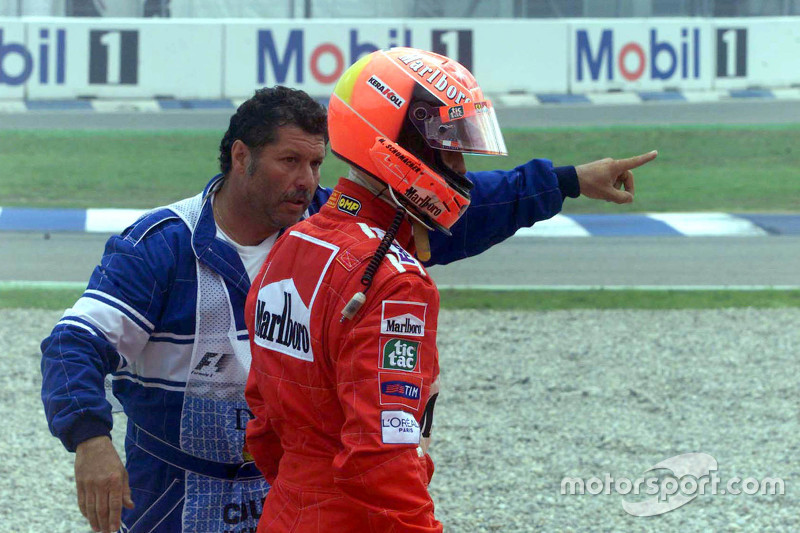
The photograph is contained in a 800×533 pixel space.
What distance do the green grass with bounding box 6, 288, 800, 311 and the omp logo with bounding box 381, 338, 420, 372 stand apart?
7188 millimetres

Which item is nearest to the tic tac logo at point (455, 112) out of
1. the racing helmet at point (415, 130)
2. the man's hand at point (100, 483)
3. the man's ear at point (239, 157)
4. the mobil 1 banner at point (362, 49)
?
the racing helmet at point (415, 130)

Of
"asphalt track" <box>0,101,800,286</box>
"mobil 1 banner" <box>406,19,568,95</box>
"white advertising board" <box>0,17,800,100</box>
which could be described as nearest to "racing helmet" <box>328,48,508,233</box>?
"asphalt track" <box>0,101,800,286</box>

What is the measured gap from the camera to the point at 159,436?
118 inches

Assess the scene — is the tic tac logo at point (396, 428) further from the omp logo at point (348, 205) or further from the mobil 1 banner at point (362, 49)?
the mobil 1 banner at point (362, 49)

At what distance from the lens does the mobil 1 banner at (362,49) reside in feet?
52.3

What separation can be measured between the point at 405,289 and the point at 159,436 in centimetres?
121

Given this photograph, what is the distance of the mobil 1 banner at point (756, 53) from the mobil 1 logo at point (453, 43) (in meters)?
3.76

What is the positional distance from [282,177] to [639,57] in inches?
566

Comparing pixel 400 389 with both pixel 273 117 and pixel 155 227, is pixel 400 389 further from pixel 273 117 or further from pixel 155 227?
pixel 273 117

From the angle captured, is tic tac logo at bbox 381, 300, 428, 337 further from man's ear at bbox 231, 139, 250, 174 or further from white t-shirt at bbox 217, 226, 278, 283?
man's ear at bbox 231, 139, 250, 174

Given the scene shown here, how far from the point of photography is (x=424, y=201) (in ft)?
7.50

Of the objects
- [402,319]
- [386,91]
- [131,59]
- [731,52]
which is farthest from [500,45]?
[402,319]

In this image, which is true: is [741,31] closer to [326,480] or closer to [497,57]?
[497,57]

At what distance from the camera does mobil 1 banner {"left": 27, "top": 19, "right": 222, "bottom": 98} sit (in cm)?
1552
